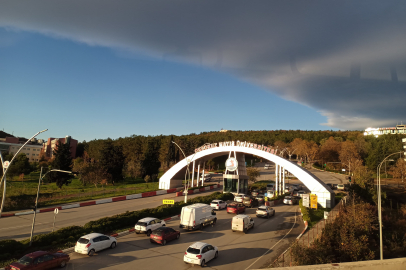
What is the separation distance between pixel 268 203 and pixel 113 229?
82.0ft

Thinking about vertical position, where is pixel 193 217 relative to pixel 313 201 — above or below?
below

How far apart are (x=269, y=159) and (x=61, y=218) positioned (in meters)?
34.6

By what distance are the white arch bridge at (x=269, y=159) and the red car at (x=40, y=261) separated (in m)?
25.5

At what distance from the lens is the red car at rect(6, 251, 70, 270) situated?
46.8 feet

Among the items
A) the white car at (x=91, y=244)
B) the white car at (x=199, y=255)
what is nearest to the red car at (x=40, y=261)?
the white car at (x=91, y=244)

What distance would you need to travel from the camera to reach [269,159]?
4875 centimetres

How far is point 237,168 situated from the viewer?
5328 cm

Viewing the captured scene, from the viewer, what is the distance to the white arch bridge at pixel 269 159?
39.0 meters

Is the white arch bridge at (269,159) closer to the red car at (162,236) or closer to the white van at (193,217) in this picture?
the white van at (193,217)

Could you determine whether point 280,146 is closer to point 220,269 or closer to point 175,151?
point 175,151

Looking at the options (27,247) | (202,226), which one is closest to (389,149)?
(202,226)

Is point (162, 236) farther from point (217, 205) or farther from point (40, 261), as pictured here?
point (217, 205)

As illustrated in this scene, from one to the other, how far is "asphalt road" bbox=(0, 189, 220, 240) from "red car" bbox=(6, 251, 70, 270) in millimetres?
9615

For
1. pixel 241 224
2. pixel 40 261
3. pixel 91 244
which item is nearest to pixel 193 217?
pixel 241 224
